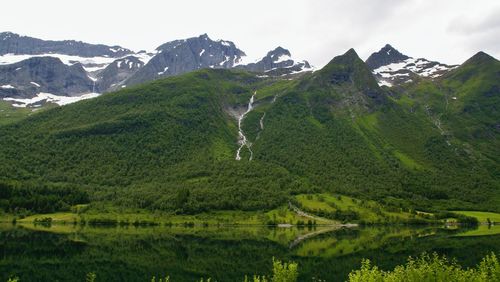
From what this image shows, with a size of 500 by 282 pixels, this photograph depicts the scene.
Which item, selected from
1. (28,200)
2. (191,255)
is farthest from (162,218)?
(191,255)

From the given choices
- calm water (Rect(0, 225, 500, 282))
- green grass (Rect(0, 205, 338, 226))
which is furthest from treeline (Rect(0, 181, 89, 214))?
calm water (Rect(0, 225, 500, 282))

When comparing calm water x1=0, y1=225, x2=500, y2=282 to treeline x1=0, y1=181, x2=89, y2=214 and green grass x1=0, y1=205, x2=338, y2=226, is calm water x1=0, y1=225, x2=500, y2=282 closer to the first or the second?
green grass x1=0, y1=205, x2=338, y2=226

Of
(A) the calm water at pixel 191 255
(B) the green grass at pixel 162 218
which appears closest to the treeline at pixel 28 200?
(B) the green grass at pixel 162 218

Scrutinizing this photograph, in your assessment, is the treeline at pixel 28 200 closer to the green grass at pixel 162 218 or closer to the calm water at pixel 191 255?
the green grass at pixel 162 218

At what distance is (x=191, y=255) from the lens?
304 ft

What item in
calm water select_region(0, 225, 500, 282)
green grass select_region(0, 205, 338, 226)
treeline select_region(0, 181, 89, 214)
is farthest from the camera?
treeline select_region(0, 181, 89, 214)

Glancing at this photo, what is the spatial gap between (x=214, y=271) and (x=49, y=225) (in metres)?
113

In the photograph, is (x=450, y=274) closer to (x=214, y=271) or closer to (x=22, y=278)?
(x=214, y=271)

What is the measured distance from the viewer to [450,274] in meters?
38.0

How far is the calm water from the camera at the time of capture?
70875 millimetres

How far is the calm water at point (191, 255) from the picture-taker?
233ft

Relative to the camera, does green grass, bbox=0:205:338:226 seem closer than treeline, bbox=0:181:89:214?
Yes

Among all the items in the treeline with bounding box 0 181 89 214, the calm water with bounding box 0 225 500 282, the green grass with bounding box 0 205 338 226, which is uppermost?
the calm water with bounding box 0 225 500 282

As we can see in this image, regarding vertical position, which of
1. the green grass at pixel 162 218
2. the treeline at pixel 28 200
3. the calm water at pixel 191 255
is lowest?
the green grass at pixel 162 218
